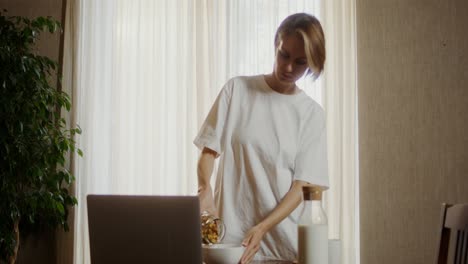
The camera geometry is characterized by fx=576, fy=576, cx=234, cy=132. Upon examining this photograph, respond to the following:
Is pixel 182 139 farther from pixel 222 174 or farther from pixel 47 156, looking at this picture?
pixel 222 174

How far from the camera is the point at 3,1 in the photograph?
13.0 ft

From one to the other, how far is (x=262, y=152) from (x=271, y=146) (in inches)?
1.5

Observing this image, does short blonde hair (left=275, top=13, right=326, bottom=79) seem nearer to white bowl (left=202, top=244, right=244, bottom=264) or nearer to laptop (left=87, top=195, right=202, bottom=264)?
white bowl (left=202, top=244, right=244, bottom=264)

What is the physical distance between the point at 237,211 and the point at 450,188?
5.54 feet

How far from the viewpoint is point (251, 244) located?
63.4 inches

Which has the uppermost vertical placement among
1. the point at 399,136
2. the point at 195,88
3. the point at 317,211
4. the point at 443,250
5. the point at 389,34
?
the point at 389,34

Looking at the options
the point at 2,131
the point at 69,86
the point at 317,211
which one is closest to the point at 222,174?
the point at 317,211

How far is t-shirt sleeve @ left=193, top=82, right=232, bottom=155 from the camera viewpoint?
2.05m

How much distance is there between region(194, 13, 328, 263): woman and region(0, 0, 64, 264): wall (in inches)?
85.8

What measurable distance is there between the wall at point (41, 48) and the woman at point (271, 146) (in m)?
2.18

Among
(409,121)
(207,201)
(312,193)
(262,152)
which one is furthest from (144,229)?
(409,121)

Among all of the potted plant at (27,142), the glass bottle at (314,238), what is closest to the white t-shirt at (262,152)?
the glass bottle at (314,238)

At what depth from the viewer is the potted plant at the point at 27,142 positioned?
3354 millimetres

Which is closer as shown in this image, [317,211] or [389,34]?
[317,211]
